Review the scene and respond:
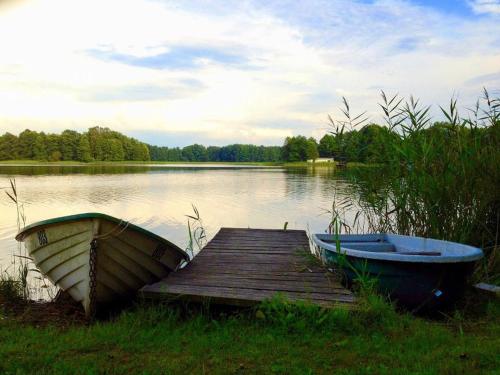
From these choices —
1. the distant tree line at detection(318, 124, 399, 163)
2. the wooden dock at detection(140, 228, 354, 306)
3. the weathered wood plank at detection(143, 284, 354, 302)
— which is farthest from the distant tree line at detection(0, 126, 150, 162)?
the weathered wood plank at detection(143, 284, 354, 302)

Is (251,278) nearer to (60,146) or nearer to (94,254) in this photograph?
(94,254)

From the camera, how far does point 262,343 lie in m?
3.63

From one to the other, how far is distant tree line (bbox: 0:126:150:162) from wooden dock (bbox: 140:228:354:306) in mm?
95522

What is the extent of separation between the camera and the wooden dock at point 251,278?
171 inches

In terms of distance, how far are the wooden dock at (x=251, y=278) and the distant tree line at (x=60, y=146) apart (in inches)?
3761

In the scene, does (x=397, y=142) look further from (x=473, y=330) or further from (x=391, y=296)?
(x=473, y=330)

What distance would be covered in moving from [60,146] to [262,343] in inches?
3998

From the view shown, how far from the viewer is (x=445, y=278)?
4312 mm

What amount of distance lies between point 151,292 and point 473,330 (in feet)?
11.5

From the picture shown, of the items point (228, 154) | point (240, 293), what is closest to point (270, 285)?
point (240, 293)

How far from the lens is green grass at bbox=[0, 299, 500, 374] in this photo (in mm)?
3150

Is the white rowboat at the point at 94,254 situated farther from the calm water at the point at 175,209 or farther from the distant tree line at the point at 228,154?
the distant tree line at the point at 228,154

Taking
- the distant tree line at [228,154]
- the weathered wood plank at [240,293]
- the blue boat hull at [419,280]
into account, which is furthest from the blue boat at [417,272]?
the distant tree line at [228,154]

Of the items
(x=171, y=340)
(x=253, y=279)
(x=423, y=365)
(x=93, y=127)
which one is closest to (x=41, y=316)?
(x=171, y=340)
